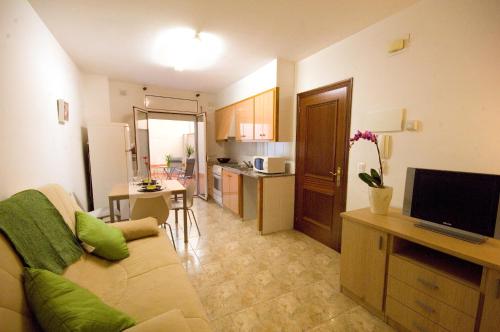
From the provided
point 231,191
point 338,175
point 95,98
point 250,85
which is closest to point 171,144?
point 95,98

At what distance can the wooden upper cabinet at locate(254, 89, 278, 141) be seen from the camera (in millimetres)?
3164

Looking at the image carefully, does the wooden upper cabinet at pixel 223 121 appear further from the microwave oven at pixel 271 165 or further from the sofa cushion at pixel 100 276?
the sofa cushion at pixel 100 276

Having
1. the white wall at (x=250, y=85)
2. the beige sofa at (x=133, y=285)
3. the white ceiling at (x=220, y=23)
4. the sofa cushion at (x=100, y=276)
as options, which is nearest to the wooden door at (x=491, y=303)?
the beige sofa at (x=133, y=285)

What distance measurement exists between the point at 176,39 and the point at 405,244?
305 cm

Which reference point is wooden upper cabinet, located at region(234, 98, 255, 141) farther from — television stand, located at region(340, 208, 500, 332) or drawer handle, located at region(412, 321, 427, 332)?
drawer handle, located at region(412, 321, 427, 332)

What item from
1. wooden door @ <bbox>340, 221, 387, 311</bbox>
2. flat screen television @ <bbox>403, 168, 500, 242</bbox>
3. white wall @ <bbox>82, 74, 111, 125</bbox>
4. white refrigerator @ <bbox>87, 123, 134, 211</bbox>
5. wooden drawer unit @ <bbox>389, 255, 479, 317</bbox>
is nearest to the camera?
wooden drawer unit @ <bbox>389, 255, 479, 317</bbox>

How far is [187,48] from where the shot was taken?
2803 mm

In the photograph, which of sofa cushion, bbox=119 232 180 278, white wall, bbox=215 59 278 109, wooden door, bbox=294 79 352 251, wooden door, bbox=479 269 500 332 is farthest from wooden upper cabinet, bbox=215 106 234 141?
wooden door, bbox=479 269 500 332

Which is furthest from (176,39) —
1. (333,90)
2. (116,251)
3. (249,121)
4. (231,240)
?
(231,240)

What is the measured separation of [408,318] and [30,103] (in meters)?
3.31

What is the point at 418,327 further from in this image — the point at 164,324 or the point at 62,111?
the point at 62,111

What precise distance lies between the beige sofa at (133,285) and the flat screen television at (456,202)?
1.67 meters

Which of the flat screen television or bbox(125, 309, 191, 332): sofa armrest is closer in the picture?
bbox(125, 309, 191, 332): sofa armrest

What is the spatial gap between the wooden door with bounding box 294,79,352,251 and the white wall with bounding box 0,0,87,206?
288cm
